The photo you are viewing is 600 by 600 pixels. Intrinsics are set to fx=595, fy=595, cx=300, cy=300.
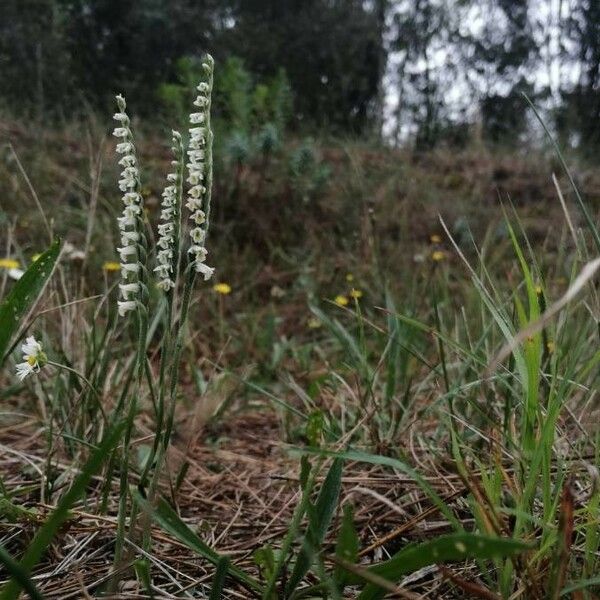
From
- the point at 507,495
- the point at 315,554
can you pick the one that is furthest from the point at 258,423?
the point at 315,554

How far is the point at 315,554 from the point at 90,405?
0.67 m

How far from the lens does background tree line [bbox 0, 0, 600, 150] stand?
5.72 meters

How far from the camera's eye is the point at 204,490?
3.67 ft

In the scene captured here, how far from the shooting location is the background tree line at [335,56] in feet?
18.8

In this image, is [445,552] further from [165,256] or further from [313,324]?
[313,324]

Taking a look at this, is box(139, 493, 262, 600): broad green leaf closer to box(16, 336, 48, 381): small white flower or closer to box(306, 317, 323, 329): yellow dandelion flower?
box(16, 336, 48, 381): small white flower

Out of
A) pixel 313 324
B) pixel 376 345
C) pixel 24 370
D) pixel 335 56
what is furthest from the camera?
pixel 335 56

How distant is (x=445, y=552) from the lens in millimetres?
505

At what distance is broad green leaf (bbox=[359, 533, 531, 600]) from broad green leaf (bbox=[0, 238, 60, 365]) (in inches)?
20.2

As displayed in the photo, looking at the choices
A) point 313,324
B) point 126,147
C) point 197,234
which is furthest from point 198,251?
point 313,324

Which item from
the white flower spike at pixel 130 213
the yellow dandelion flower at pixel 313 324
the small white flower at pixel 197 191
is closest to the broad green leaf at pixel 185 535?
the white flower spike at pixel 130 213

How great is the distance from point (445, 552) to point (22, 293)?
0.59 meters

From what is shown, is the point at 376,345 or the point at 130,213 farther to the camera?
the point at 376,345

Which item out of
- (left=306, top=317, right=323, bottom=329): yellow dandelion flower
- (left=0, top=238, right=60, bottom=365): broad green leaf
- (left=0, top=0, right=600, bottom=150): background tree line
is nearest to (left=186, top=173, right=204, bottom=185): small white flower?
(left=0, top=238, right=60, bottom=365): broad green leaf
